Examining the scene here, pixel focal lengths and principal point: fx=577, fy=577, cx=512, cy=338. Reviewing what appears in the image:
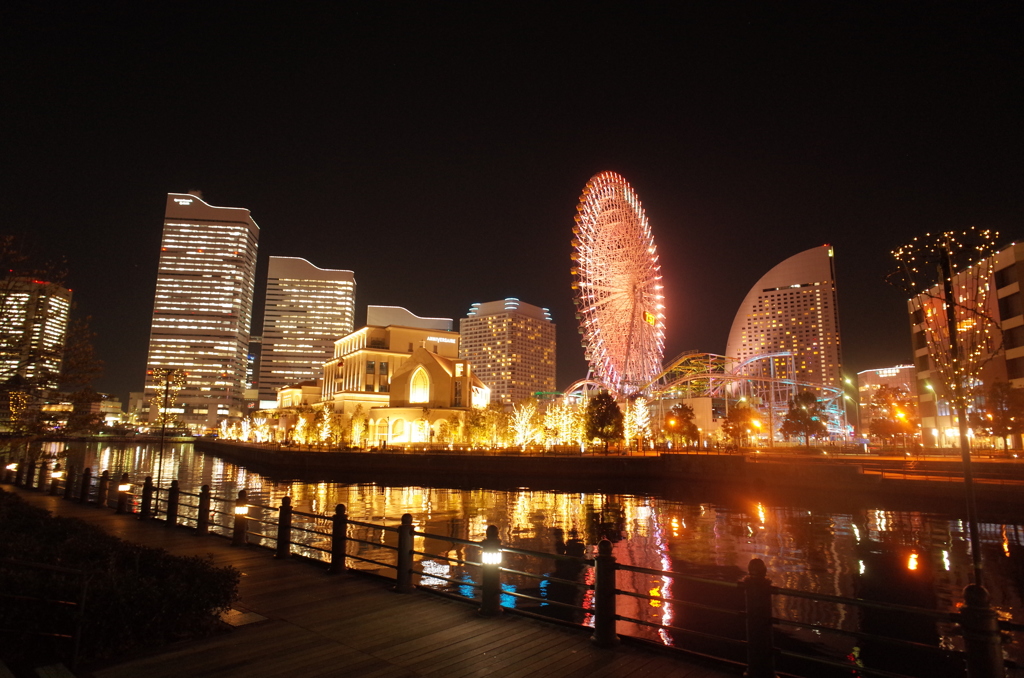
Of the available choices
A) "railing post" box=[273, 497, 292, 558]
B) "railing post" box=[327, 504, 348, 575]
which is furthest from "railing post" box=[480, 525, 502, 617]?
"railing post" box=[273, 497, 292, 558]

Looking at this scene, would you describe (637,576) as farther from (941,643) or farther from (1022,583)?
(1022,583)

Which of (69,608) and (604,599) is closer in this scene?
(69,608)

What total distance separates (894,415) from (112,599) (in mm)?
92582

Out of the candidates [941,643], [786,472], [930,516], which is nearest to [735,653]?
[941,643]

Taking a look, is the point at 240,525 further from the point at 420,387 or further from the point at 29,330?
the point at 420,387

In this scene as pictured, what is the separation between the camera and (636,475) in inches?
2267

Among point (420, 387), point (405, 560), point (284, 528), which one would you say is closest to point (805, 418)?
point (420, 387)

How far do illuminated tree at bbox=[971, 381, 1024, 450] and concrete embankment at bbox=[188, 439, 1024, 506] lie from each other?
17113mm

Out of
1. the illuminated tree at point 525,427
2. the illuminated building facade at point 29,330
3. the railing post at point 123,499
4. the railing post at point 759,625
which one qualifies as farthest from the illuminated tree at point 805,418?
the illuminated building facade at point 29,330

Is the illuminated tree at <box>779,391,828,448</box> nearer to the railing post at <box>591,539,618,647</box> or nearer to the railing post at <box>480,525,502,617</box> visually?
the railing post at <box>480,525,502,617</box>

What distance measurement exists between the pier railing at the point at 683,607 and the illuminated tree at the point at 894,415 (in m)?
71.5

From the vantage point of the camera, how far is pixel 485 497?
147ft

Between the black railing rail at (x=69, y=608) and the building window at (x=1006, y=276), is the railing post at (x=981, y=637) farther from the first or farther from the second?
the building window at (x=1006, y=276)

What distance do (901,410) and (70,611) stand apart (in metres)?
91.4
